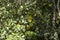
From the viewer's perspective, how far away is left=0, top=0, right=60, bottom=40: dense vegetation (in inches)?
119

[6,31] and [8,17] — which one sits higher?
[8,17]

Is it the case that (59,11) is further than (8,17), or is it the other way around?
(59,11)

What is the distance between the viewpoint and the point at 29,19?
10.6 ft

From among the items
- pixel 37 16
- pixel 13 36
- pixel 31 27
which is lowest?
pixel 13 36

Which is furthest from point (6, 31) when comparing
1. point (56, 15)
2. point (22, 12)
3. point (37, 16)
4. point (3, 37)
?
point (56, 15)

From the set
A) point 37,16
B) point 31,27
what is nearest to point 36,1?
point 37,16

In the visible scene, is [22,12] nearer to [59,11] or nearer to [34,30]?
[34,30]

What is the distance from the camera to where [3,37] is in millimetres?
2969

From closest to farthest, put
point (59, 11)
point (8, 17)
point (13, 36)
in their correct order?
point (13, 36)
point (8, 17)
point (59, 11)

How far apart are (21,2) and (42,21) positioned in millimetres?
540

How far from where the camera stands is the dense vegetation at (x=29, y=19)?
119 inches

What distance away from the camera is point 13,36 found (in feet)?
9.57

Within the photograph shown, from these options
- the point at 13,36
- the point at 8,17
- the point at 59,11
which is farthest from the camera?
the point at 59,11

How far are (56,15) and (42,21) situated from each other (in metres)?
0.31
